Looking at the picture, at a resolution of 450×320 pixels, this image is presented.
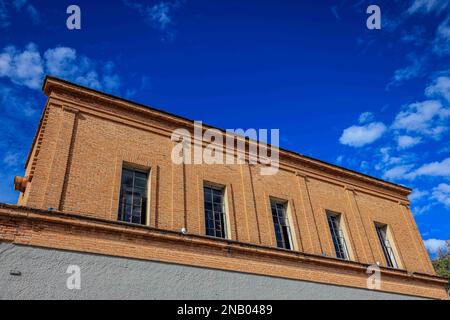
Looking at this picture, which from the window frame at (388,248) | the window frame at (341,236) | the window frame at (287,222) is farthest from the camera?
the window frame at (388,248)

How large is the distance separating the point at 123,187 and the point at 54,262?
2722 millimetres

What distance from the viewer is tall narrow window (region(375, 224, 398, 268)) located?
1385cm

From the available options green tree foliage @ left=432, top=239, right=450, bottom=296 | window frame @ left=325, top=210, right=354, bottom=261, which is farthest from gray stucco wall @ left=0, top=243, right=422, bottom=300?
green tree foliage @ left=432, top=239, right=450, bottom=296

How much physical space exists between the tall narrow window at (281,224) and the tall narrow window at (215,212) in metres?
1.90

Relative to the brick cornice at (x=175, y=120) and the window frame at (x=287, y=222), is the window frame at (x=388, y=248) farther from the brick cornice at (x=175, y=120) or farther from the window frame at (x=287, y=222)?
the window frame at (x=287, y=222)

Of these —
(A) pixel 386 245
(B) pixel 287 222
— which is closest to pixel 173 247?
(B) pixel 287 222

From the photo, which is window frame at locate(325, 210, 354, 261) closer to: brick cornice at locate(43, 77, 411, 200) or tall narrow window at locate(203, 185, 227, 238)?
brick cornice at locate(43, 77, 411, 200)

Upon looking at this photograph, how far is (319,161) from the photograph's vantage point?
1433cm

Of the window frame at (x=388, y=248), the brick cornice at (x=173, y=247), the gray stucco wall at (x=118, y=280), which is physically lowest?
the gray stucco wall at (x=118, y=280)

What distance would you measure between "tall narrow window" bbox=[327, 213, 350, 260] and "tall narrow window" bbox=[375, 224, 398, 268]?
2.07 m

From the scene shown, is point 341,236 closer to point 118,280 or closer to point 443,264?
point 118,280

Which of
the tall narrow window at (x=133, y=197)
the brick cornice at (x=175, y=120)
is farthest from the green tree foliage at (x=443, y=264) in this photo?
the tall narrow window at (x=133, y=197)

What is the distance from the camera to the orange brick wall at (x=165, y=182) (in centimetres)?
896
